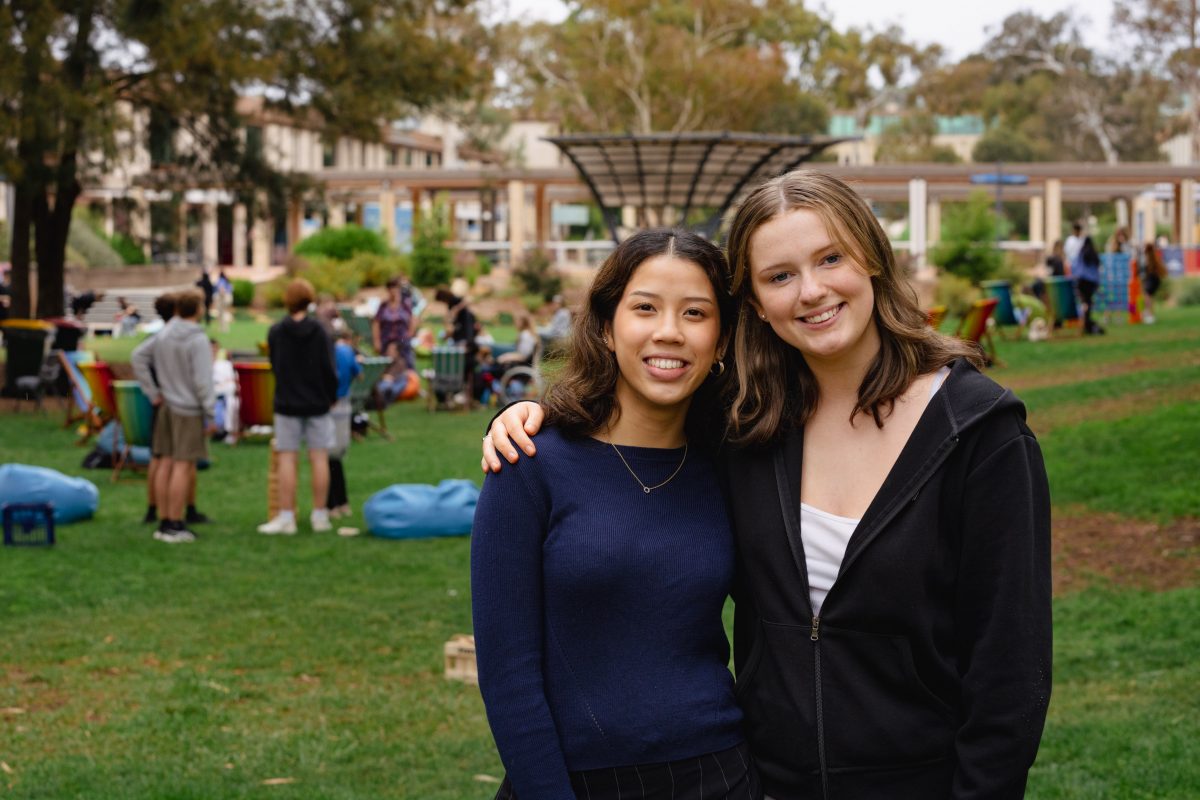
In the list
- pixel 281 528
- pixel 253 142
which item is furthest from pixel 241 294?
pixel 281 528

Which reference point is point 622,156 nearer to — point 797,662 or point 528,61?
point 797,662

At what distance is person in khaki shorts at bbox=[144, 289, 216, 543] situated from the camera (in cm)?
995

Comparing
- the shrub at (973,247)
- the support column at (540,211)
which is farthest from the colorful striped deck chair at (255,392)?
the support column at (540,211)

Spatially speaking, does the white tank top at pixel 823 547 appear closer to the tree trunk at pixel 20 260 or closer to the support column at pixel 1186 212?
the tree trunk at pixel 20 260

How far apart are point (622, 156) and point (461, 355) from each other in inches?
168

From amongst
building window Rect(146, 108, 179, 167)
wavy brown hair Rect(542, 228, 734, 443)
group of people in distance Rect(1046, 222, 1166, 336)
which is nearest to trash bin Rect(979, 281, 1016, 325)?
group of people in distance Rect(1046, 222, 1166, 336)

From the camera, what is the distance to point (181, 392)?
32.7 ft

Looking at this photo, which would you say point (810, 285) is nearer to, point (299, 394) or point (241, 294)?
point (299, 394)

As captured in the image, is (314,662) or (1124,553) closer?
(314,662)

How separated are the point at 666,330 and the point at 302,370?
790cm

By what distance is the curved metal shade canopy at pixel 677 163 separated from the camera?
20.8 m

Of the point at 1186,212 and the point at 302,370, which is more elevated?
the point at 1186,212

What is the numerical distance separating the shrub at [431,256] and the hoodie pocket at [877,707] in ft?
119

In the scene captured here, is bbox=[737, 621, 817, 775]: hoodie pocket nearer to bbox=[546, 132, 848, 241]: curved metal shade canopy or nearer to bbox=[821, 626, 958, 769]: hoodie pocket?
bbox=[821, 626, 958, 769]: hoodie pocket
